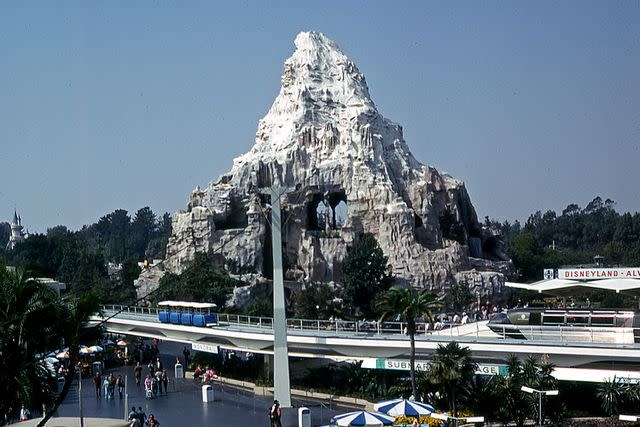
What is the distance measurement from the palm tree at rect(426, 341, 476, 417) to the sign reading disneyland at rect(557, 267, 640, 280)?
11395 mm

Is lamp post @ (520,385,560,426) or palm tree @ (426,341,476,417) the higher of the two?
palm tree @ (426,341,476,417)

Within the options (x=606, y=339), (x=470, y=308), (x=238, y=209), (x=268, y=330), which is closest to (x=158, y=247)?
(x=238, y=209)

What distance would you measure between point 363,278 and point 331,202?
1515 cm

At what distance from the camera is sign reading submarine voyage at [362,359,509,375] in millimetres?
36250

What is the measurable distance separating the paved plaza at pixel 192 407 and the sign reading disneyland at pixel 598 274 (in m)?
12.6

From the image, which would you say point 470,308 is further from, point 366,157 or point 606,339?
point 606,339

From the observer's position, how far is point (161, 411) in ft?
127

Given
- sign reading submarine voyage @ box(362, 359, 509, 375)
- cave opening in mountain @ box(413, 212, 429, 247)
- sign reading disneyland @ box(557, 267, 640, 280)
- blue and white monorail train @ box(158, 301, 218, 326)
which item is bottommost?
sign reading submarine voyage @ box(362, 359, 509, 375)

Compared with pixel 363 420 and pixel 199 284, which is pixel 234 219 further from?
pixel 363 420

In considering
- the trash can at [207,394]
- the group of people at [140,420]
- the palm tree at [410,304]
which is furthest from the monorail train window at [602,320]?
the group of people at [140,420]

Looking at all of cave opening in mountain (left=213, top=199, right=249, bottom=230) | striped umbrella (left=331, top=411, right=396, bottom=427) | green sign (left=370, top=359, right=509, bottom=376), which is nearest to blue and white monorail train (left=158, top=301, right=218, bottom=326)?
green sign (left=370, top=359, right=509, bottom=376)

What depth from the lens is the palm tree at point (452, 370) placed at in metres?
32.1

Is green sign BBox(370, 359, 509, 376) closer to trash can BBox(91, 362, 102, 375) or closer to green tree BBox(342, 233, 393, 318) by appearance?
trash can BBox(91, 362, 102, 375)

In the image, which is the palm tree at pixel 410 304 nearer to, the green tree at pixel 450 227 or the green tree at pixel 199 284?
the green tree at pixel 199 284
